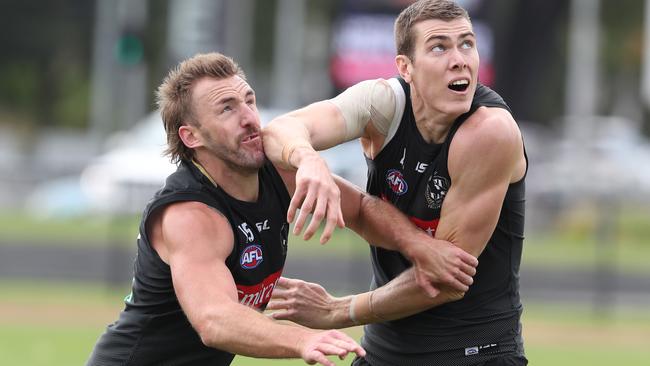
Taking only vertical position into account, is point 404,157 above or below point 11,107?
below

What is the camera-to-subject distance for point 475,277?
5.98m

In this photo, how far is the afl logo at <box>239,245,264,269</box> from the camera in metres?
5.66

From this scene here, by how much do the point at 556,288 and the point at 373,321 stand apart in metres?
12.9

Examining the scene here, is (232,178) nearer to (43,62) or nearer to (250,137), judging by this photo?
(250,137)

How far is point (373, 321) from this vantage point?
618 centimetres

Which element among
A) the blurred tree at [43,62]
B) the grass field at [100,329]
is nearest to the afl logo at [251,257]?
the grass field at [100,329]

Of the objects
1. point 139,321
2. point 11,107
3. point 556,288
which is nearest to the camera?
point 139,321

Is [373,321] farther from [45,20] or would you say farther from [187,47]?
[45,20]

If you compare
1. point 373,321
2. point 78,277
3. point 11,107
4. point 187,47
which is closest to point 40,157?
point 11,107

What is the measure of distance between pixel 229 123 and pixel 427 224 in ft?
3.44

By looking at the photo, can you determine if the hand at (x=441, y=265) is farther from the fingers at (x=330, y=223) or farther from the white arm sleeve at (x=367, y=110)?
the fingers at (x=330, y=223)

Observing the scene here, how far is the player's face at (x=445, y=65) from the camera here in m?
5.71

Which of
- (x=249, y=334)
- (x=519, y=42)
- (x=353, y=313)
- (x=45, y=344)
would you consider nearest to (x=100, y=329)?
(x=45, y=344)

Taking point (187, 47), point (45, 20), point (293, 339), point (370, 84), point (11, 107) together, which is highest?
point (45, 20)
